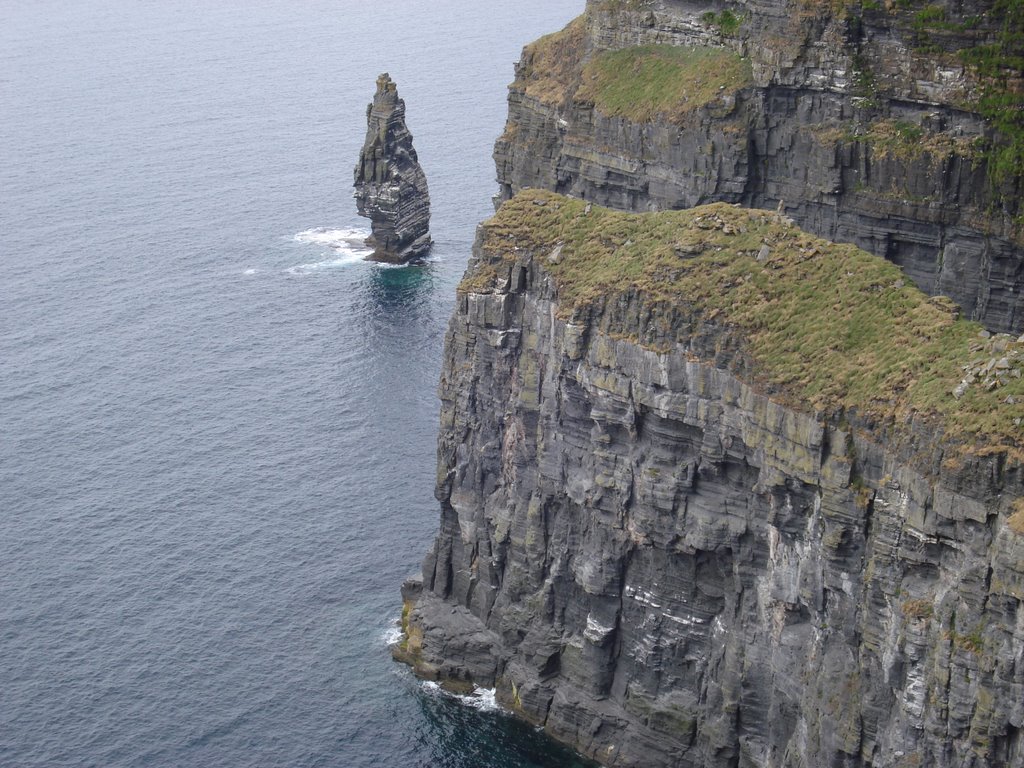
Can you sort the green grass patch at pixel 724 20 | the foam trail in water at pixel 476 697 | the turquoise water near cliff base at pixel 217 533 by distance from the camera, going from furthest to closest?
the green grass patch at pixel 724 20
the foam trail in water at pixel 476 697
the turquoise water near cliff base at pixel 217 533

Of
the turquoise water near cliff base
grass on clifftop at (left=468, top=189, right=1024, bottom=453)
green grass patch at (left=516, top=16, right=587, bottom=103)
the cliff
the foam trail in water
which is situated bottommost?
the foam trail in water

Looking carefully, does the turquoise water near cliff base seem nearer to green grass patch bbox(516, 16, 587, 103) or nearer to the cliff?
the cliff

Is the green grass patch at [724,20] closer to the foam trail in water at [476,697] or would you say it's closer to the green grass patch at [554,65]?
the green grass patch at [554,65]

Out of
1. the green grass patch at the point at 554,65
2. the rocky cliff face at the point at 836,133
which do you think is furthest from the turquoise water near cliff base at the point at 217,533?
the rocky cliff face at the point at 836,133

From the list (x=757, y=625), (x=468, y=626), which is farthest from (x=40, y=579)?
(x=757, y=625)

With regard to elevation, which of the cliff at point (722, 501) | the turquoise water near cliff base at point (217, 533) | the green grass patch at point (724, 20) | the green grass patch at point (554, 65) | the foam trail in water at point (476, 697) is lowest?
the foam trail in water at point (476, 697)

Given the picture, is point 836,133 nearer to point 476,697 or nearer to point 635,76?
point 635,76

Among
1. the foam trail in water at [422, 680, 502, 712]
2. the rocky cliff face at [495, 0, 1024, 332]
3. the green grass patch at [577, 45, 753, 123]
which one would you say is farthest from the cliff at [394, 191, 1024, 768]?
the green grass patch at [577, 45, 753, 123]
